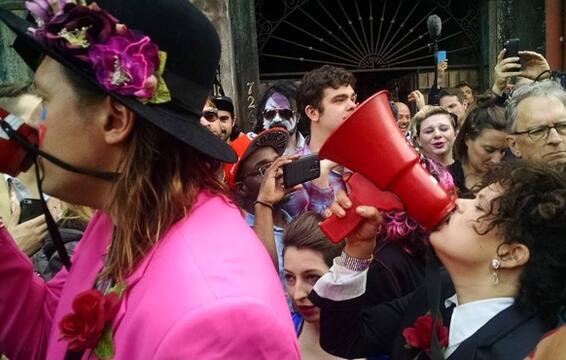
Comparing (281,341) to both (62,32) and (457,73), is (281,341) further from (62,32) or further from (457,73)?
(457,73)

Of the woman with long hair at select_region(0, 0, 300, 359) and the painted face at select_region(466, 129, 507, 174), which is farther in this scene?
the painted face at select_region(466, 129, 507, 174)

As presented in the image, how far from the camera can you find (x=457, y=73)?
8.37 metres

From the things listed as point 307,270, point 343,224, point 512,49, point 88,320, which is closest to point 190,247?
point 88,320

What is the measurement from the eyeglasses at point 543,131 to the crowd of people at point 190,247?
770mm

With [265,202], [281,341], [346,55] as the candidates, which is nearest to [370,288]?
[265,202]

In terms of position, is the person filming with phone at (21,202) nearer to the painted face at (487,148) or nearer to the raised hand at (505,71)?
the painted face at (487,148)

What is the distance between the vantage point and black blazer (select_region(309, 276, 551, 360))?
1.53 meters

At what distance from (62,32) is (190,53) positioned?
243mm

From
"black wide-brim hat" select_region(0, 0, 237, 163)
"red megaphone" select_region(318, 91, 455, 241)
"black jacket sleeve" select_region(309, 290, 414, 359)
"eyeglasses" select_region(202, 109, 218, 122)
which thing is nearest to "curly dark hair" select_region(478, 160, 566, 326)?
"red megaphone" select_region(318, 91, 455, 241)

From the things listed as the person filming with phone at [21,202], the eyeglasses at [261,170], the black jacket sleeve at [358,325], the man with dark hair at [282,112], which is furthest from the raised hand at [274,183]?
the man with dark hair at [282,112]

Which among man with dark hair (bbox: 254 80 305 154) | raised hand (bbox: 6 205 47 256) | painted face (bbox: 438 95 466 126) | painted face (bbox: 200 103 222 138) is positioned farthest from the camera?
painted face (bbox: 438 95 466 126)

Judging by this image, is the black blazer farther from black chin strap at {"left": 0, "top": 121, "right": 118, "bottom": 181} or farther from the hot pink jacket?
black chin strap at {"left": 0, "top": 121, "right": 118, "bottom": 181}

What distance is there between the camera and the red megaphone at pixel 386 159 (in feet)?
5.00

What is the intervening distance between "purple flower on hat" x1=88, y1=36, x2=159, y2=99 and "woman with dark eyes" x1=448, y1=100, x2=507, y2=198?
230 centimetres
